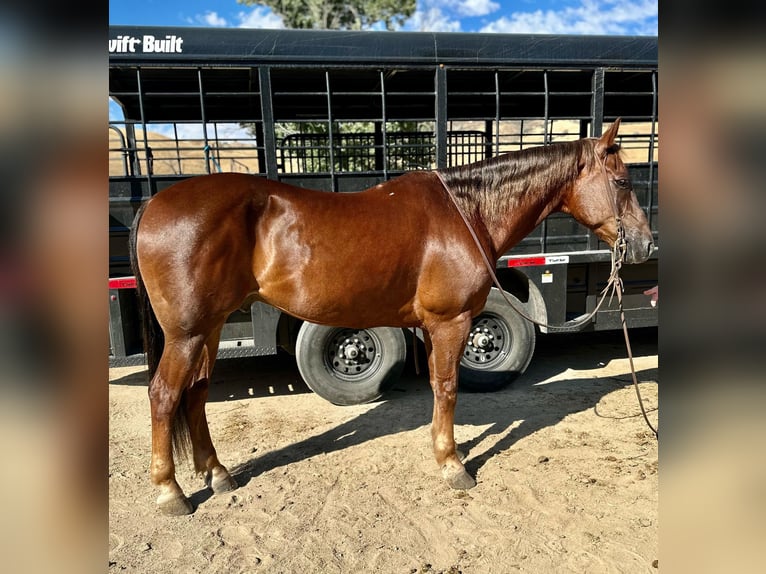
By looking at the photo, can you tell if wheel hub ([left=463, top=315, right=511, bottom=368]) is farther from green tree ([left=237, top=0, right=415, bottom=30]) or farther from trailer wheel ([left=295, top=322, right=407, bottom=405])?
green tree ([left=237, top=0, right=415, bottom=30])

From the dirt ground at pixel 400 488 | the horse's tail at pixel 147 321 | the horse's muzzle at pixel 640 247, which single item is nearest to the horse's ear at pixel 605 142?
the horse's muzzle at pixel 640 247

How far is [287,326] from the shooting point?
4289 millimetres

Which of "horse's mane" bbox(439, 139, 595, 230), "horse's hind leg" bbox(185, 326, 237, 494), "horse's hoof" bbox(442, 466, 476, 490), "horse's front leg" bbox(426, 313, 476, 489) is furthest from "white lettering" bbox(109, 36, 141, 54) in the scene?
"horse's hoof" bbox(442, 466, 476, 490)

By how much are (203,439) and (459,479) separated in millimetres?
1616

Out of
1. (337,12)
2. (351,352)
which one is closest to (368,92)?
(351,352)

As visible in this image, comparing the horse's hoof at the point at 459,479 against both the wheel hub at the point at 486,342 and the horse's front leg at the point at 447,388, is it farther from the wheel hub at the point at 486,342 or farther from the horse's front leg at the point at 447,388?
the wheel hub at the point at 486,342

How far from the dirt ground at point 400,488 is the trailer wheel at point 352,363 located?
7.2 inches

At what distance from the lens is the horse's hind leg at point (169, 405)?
2713 mm

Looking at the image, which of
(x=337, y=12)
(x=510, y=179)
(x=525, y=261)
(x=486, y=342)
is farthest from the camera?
(x=337, y=12)

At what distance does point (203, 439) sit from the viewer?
9.97ft

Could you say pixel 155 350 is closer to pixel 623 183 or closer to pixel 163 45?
pixel 163 45

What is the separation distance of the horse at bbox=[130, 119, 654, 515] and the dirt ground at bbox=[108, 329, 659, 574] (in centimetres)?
26
